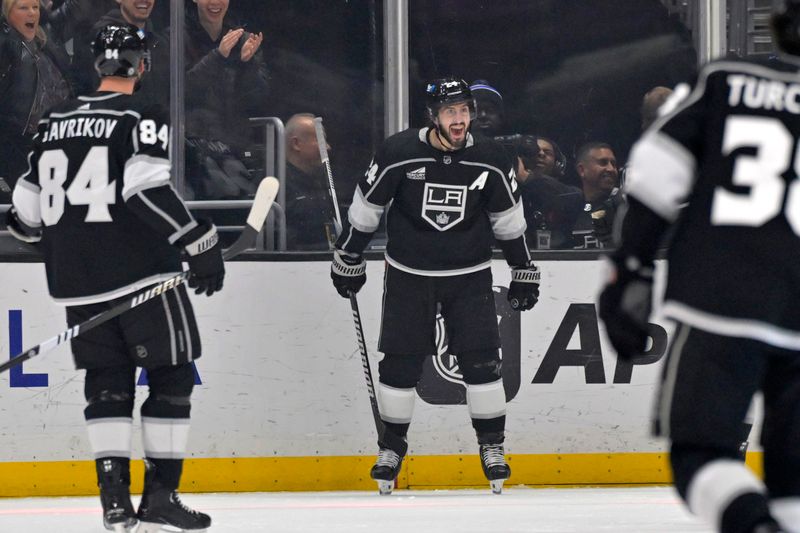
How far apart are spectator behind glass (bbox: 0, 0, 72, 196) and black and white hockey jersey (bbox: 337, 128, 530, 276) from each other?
49.6 inches

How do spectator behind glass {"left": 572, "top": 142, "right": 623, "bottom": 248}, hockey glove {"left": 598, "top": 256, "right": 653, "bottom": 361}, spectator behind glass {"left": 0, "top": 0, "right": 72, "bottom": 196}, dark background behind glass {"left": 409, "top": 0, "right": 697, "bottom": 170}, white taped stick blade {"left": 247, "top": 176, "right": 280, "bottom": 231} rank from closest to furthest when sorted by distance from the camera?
hockey glove {"left": 598, "top": 256, "right": 653, "bottom": 361}, white taped stick blade {"left": 247, "top": 176, "right": 280, "bottom": 231}, spectator behind glass {"left": 0, "top": 0, "right": 72, "bottom": 196}, spectator behind glass {"left": 572, "top": 142, "right": 623, "bottom": 248}, dark background behind glass {"left": 409, "top": 0, "right": 697, "bottom": 170}

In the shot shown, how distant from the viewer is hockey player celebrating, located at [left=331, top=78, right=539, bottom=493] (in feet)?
17.2

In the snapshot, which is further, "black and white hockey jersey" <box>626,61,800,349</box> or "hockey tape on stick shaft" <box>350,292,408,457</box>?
"hockey tape on stick shaft" <box>350,292,408,457</box>

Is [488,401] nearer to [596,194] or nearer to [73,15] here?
[596,194]

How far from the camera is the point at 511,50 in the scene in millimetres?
5895

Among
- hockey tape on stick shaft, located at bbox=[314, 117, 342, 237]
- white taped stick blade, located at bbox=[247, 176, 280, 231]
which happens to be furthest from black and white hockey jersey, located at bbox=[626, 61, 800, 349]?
hockey tape on stick shaft, located at bbox=[314, 117, 342, 237]

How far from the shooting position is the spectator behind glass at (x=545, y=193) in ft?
18.9

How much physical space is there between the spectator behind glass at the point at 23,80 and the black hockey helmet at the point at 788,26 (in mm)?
3850

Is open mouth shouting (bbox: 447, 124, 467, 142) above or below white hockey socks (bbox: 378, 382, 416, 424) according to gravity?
above

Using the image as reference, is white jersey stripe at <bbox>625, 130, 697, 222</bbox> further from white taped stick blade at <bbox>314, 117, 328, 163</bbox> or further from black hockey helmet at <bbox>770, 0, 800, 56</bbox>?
white taped stick blade at <bbox>314, 117, 328, 163</bbox>

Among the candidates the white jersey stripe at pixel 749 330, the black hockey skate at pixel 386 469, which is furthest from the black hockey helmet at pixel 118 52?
the white jersey stripe at pixel 749 330

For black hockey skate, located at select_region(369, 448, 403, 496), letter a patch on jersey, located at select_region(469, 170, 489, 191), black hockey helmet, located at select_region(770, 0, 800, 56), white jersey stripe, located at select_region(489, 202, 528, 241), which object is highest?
black hockey helmet, located at select_region(770, 0, 800, 56)

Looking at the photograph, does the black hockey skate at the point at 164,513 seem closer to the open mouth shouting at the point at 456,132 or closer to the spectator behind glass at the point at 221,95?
the open mouth shouting at the point at 456,132

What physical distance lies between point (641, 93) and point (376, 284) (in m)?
1.29
